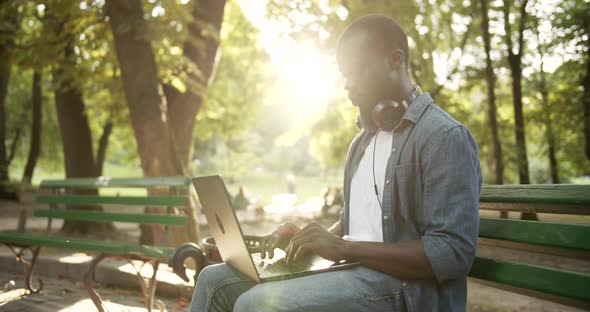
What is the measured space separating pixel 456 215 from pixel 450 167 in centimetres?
18

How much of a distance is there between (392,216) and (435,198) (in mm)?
266

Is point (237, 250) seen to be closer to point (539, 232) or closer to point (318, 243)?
point (318, 243)

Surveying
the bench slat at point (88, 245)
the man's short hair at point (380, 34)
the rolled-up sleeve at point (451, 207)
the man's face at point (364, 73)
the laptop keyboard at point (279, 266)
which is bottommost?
the bench slat at point (88, 245)

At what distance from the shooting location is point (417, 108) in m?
2.41

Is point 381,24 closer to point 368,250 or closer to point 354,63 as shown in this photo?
point 354,63

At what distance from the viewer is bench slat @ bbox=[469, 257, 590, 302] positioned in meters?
2.09

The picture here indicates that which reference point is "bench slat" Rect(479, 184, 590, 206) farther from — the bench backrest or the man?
the bench backrest

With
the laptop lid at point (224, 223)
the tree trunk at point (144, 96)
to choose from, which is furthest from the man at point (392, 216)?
the tree trunk at point (144, 96)

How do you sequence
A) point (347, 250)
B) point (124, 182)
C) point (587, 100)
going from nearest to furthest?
point (347, 250) < point (124, 182) < point (587, 100)

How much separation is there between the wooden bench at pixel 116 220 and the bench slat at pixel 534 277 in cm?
262

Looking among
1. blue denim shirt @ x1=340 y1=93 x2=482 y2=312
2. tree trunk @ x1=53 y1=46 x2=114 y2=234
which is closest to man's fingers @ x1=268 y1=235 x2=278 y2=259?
blue denim shirt @ x1=340 y1=93 x2=482 y2=312

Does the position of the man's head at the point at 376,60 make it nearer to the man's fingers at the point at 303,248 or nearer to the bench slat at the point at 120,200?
the man's fingers at the point at 303,248

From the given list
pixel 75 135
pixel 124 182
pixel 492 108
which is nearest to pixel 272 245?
pixel 124 182

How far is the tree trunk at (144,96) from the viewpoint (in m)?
6.98
